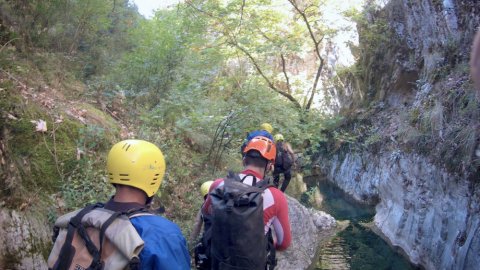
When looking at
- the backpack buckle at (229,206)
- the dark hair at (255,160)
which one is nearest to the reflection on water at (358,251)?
the dark hair at (255,160)

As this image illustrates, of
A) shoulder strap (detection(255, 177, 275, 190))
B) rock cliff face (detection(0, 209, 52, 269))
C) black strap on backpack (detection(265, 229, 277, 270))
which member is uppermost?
shoulder strap (detection(255, 177, 275, 190))

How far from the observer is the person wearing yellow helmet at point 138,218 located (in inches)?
74.3

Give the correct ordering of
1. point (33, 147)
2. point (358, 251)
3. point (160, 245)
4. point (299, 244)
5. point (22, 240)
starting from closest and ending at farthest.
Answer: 1. point (160, 245)
2. point (22, 240)
3. point (33, 147)
4. point (299, 244)
5. point (358, 251)

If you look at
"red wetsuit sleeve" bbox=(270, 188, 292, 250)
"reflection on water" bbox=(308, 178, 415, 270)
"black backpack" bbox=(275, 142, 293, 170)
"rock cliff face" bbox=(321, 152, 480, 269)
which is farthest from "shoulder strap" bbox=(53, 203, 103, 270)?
A: "black backpack" bbox=(275, 142, 293, 170)

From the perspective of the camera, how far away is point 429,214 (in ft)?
26.8

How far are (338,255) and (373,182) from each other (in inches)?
245

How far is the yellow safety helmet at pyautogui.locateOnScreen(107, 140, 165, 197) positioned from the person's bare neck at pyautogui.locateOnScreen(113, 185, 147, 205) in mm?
26

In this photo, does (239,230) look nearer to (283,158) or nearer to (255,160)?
(255,160)

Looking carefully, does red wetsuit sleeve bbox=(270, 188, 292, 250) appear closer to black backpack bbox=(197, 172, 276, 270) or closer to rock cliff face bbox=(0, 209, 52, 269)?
black backpack bbox=(197, 172, 276, 270)

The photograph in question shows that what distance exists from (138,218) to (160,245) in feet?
0.60

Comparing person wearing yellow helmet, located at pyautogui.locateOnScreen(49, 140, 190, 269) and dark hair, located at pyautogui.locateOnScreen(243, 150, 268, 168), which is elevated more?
dark hair, located at pyautogui.locateOnScreen(243, 150, 268, 168)

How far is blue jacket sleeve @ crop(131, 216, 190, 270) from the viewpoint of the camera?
1887 mm

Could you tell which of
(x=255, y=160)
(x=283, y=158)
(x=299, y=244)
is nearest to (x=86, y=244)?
(x=255, y=160)

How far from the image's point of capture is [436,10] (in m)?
10.3
